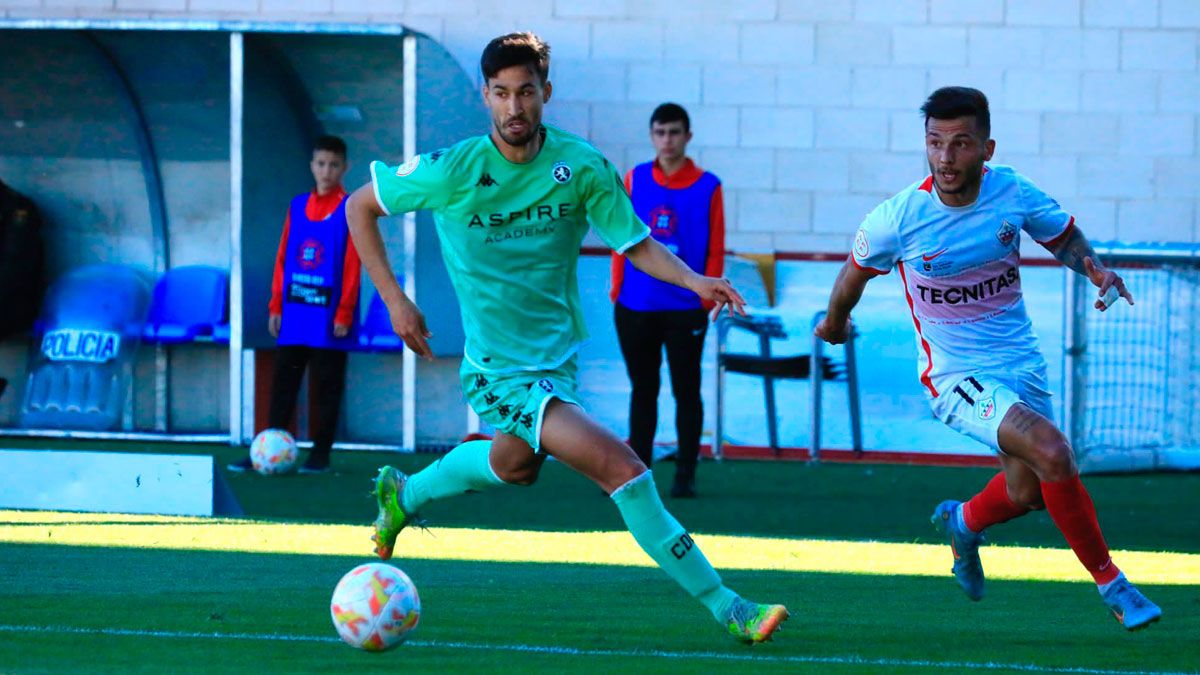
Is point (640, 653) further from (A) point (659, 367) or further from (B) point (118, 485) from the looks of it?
(A) point (659, 367)

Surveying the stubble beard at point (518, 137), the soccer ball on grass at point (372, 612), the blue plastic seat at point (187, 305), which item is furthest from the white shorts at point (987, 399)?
the blue plastic seat at point (187, 305)

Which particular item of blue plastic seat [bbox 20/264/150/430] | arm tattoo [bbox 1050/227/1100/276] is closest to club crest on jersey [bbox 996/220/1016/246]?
arm tattoo [bbox 1050/227/1100/276]

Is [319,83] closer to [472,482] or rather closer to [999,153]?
[999,153]

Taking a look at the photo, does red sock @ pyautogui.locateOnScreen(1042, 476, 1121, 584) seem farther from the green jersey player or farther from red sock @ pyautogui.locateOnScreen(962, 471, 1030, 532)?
the green jersey player

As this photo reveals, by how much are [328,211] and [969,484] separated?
4.28 meters

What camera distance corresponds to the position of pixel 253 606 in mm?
5715

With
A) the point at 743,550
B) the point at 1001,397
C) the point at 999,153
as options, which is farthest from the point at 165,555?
the point at 999,153

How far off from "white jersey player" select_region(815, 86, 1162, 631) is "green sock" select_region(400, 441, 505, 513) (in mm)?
1165

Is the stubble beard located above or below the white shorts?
above

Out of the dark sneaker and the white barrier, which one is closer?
the white barrier

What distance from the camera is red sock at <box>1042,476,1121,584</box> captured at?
557cm

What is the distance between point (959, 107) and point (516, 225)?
56.0 inches

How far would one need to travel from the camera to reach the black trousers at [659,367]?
32.7 feet

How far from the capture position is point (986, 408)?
19.1ft
